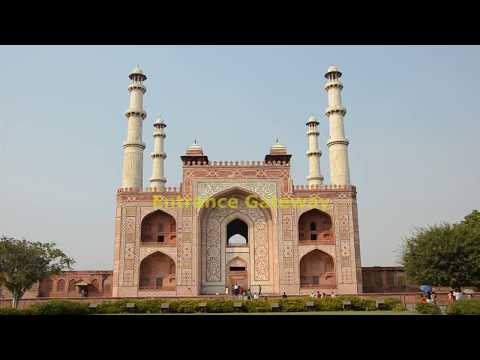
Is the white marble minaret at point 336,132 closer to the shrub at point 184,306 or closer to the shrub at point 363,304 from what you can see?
the shrub at point 363,304

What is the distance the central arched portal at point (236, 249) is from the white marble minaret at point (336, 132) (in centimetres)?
413

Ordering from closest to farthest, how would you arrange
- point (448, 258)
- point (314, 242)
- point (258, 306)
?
1. point (258, 306)
2. point (448, 258)
3. point (314, 242)

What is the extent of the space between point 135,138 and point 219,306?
1251 cm

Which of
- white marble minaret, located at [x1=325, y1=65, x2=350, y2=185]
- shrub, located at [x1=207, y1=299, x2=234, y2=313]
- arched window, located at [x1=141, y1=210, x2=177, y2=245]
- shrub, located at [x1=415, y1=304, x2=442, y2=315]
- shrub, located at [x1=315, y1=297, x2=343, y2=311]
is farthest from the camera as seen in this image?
white marble minaret, located at [x1=325, y1=65, x2=350, y2=185]

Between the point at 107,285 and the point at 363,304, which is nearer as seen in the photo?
the point at 363,304

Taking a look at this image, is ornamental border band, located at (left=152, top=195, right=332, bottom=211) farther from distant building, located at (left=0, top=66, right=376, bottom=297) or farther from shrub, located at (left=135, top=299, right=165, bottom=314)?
shrub, located at (left=135, top=299, right=165, bottom=314)

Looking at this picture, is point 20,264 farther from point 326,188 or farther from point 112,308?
point 326,188

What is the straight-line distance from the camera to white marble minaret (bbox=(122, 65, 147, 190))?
25016mm

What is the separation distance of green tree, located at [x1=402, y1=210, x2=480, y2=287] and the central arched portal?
23.8ft

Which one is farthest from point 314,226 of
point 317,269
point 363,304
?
point 363,304

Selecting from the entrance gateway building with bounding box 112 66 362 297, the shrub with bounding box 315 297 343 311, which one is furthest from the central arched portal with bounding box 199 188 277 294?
the shrub with bounding box 315 297 343 311

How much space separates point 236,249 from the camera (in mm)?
24781

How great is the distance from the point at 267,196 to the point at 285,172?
154 cm
